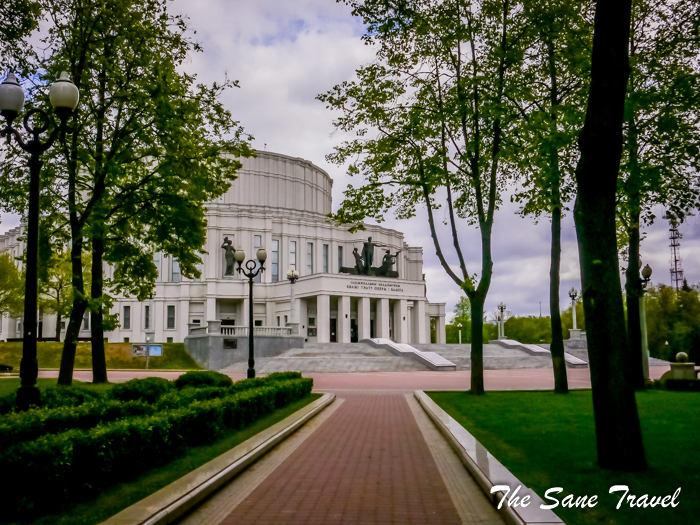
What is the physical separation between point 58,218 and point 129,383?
11.6 metres

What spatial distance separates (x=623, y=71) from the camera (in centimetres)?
759

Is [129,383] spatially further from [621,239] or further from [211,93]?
[621,239]

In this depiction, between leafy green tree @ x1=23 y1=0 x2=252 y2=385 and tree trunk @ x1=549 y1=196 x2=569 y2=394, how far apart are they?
461 inches

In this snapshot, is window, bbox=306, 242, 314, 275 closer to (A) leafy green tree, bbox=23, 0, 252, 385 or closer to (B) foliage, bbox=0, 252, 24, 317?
(B) foliage, bbox=0, 252, 24, 317

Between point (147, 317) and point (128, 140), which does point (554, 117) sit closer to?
point (128, 140)

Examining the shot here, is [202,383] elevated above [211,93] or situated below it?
below

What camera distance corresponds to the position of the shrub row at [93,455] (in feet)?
18.8

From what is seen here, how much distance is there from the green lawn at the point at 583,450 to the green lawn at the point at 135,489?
13.4ft

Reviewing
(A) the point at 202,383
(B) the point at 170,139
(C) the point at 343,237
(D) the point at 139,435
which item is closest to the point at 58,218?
(B) the point at 170,139

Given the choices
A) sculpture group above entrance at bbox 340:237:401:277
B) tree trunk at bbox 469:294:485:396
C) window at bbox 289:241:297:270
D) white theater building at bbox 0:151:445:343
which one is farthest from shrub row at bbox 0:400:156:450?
window at bbox 289:241:297:270

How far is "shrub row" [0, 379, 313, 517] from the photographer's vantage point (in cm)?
573

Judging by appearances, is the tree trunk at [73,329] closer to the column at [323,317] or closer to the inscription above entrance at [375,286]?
the column at [323,317]

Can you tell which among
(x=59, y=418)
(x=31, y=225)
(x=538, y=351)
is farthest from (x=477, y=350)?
(x=538, y=351)

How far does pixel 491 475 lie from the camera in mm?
7156
